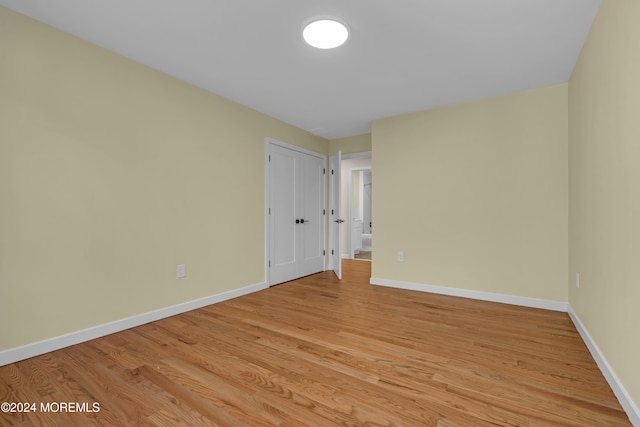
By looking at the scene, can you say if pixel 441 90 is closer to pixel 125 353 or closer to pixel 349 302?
pixel 349 302

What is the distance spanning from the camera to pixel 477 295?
3463 millimetres

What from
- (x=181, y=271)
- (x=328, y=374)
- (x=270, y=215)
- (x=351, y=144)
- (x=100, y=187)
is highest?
(x=351, y=144)

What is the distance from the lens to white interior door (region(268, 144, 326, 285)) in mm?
4184

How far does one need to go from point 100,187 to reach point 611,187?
11.5ft

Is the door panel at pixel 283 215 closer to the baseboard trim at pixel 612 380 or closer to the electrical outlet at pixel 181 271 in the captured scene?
the electrical outlet at pixel 181 271

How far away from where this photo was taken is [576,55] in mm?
2520

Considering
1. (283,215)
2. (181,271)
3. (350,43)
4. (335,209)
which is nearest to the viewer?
(350,43)

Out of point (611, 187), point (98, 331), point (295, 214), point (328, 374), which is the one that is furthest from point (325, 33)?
point (98, 331)

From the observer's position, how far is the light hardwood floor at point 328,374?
1469mm

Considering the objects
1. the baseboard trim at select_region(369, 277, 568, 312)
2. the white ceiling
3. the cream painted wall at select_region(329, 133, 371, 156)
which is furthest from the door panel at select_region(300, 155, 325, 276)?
the white ceiling

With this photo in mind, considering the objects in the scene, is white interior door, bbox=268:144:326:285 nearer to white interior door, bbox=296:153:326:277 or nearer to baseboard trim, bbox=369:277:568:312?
A: white interior door, bbox=296:153:326:277

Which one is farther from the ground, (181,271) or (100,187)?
(100,187)

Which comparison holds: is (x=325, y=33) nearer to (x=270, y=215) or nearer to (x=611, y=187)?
(x=611, y=187)

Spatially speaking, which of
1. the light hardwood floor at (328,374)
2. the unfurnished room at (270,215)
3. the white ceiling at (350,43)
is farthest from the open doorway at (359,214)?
the light hardwood floor at (328,374)
